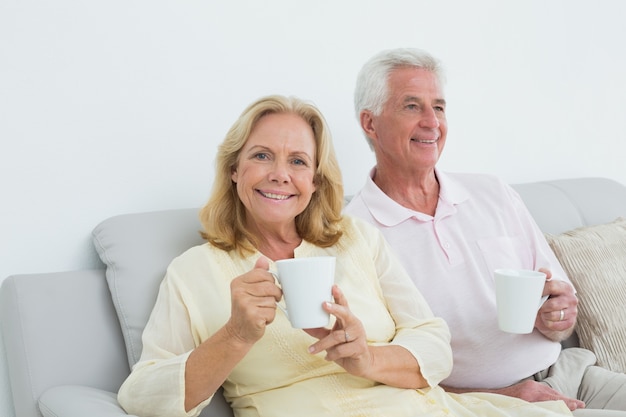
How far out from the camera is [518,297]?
1514mm

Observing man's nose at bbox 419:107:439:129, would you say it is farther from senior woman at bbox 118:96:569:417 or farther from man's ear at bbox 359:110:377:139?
senior woman at bbox 118:96:569:417

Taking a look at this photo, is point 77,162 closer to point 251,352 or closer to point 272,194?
point 272,194

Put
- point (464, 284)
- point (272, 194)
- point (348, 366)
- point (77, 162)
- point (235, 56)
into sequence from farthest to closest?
point (235, 56), point (464, 284), point (77, 162), point (272, 194), point (348, 366)

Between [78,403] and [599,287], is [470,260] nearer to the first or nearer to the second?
[599,287]

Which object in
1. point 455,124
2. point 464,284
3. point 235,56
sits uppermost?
point 235,56

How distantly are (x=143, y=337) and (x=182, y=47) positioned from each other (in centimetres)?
83

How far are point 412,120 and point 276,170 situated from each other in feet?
1.92

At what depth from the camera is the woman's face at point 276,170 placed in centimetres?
154

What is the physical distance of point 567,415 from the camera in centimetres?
148

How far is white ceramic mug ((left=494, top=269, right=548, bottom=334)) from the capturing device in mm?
1496

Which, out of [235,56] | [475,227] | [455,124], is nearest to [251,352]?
[475,227]

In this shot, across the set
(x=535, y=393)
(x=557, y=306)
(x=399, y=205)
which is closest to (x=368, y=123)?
(x=399, y=205)

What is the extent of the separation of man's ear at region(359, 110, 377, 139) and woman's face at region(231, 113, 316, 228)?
479 mm

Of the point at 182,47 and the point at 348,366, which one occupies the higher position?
the point at 182,47
